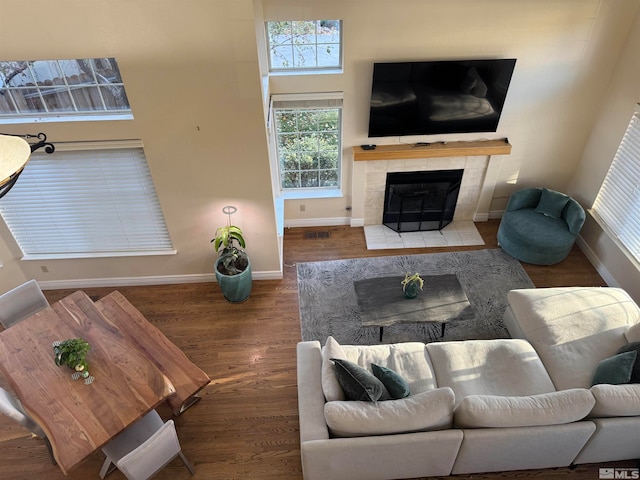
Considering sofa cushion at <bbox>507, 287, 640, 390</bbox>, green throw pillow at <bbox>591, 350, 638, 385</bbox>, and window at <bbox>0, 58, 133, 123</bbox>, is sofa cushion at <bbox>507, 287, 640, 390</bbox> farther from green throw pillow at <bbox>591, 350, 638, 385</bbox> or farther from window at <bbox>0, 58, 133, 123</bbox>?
window at <bbox>0, 58, 133, 123</bbox>

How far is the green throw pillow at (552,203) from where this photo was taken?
212 inches

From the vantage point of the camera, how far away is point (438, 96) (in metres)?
A: 5.07

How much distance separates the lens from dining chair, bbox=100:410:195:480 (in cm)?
286

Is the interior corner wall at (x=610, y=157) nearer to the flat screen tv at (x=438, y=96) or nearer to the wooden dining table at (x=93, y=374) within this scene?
the flat screen tv at (x=438, y=96)

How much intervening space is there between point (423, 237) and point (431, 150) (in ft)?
3.95

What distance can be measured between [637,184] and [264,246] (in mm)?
4106

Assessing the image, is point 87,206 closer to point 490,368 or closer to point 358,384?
point 358,384

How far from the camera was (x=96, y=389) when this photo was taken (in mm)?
3273

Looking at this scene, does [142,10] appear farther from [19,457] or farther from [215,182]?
[19,457]

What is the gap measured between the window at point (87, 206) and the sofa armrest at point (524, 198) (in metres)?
4.21

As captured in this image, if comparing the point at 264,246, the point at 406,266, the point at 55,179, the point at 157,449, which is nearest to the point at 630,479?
the point at 406,266

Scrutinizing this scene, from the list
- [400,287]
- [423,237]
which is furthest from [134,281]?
Result: [423,237]

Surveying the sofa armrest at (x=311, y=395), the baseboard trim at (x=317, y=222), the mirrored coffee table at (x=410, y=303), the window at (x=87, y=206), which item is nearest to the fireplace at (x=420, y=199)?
the baseboard trim at (x=317, y=222)

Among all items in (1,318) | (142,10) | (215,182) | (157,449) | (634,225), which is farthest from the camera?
(634,225)
